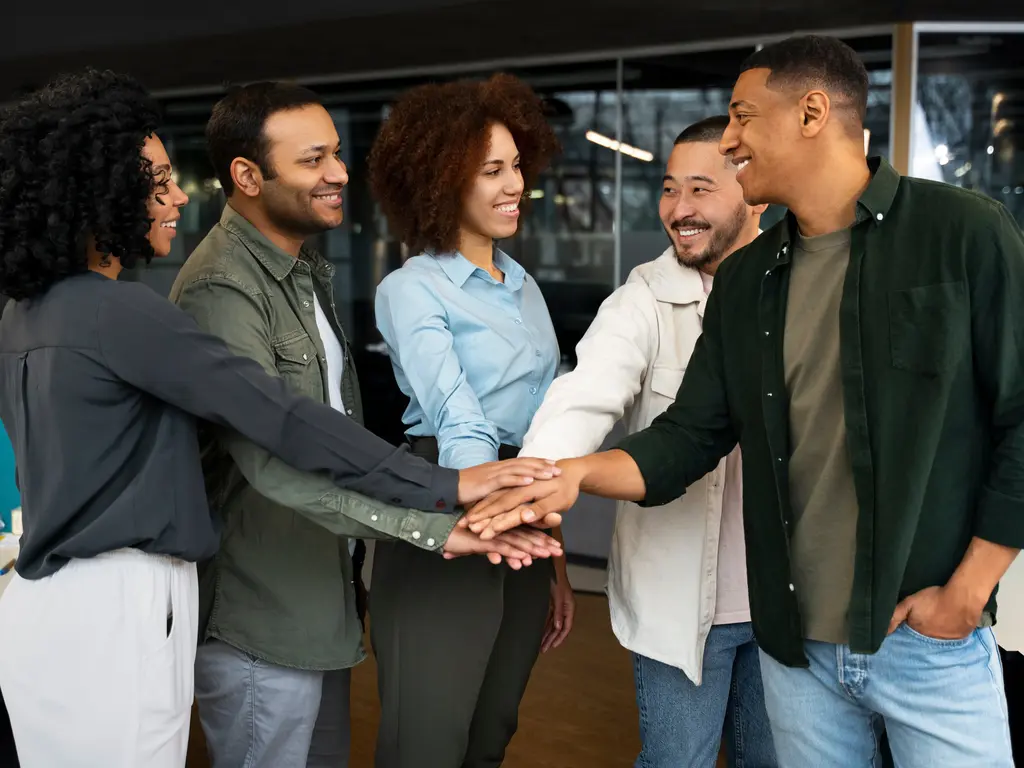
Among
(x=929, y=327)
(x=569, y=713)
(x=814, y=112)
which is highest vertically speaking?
(x=814, y=112)

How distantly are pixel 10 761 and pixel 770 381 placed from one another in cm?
228

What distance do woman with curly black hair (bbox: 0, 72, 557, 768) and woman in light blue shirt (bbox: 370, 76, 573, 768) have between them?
462 mm

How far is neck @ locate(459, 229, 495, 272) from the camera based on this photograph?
2.21 m

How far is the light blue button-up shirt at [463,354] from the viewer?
6.57 ft

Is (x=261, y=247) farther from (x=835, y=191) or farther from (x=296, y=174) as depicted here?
(x=835, y=191)

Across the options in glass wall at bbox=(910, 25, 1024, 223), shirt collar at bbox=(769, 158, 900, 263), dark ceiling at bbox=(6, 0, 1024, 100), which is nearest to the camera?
shirt collar at bbox=(769, 158, 900, 263)

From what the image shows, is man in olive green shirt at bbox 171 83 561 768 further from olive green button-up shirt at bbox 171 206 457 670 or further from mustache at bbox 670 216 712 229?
mustache at bbox 670 216 712 229

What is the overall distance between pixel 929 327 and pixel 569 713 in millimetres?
2582

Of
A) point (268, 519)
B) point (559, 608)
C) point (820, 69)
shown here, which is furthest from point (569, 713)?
point (820, 69)

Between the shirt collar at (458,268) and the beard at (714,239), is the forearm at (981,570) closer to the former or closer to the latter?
the beard at (714,239)

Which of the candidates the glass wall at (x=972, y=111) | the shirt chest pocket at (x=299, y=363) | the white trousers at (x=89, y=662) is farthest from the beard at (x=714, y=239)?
the glass wall at (x=972, y=111)

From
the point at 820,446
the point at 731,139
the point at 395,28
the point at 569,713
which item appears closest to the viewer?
the point at 820,446

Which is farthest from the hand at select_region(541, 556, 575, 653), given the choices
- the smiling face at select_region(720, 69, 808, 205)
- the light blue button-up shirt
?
the smiling face at select_region(720, 69, 808, 205)

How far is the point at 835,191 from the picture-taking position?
1664 millimetres
